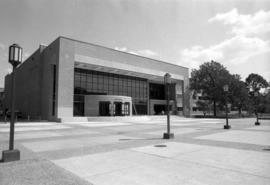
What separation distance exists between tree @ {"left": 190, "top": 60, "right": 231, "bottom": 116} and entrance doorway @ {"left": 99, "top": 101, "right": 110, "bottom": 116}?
30179mm

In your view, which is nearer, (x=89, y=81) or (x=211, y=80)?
(x=89, y=81)

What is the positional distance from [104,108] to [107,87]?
7210 mm

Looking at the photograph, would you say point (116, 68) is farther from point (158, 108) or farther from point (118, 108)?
point (158, 108)

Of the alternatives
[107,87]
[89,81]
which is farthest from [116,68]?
[89,81]

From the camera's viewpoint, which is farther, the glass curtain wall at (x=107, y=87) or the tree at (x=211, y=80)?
the tree at (x=211, y=80)

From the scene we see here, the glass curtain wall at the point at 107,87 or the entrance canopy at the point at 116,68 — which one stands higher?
the entrance canopy at the point at 116,68

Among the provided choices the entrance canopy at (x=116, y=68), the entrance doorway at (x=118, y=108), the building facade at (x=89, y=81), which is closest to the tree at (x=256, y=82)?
the building facade at (x=89, y=81)

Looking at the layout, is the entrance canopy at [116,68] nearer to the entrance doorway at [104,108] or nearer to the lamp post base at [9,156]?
the entrance doorway at [104,108]

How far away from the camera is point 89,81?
141 ft

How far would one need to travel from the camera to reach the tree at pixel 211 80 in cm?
5444

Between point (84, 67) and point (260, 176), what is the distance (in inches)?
1594

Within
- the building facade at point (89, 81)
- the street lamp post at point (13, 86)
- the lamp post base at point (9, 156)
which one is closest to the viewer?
the lamp post base at point (9, 156)

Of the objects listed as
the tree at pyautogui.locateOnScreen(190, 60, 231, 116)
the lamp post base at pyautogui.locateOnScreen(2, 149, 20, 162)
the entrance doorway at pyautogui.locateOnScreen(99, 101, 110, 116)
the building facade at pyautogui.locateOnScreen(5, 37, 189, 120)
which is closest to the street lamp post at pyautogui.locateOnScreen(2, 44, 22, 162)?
the lamp post base at pyautogui.locateOnScreen(2, 149, 20, 162)

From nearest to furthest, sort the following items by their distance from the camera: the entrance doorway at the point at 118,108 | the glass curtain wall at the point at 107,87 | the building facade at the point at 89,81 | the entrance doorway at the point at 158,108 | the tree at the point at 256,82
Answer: the building facade at the point at 89,81
the glass curtain wall at the point at 107,87
the entrance doorway at the point at 118,108
the entrance doorway at the point at 158,108
the tree at the point at 256,82
